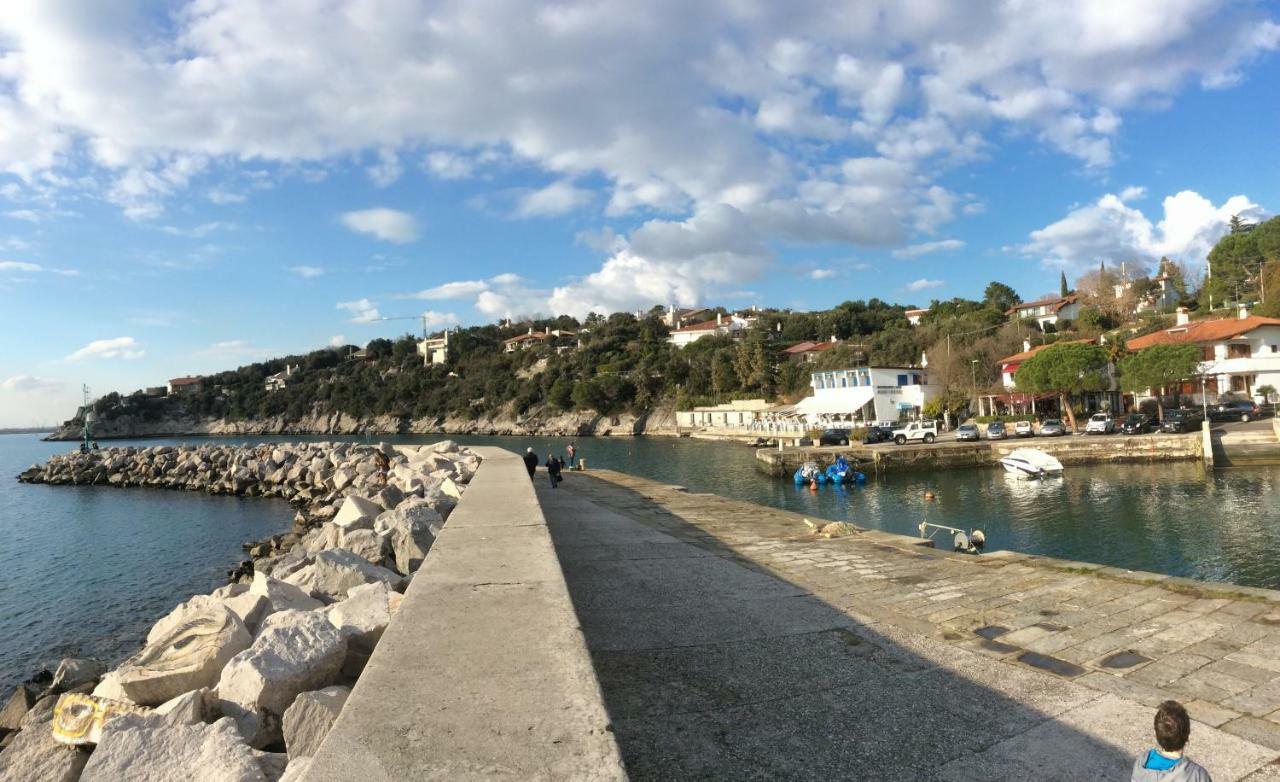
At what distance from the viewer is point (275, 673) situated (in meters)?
4.18

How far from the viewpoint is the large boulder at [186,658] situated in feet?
15.2

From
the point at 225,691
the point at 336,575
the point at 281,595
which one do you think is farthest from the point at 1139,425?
the point at 225,691

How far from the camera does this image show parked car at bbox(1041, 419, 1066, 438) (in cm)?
4403

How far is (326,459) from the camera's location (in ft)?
109

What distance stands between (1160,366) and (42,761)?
53.0m

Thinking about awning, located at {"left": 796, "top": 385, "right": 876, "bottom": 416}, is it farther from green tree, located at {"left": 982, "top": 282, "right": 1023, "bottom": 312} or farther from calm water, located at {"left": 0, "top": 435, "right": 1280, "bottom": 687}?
green tree, located at {"left": 982, "top": 282, "right": 1023, "bottom": 312}

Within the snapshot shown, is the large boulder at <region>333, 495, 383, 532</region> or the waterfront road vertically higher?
the large boulder at <region>333, 495, 383, 532</region>

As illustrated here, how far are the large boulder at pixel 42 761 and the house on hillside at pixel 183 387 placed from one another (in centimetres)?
18160

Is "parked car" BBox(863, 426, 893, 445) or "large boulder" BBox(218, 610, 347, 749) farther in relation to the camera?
"parked car" BBox(863, 426, 893, 445)

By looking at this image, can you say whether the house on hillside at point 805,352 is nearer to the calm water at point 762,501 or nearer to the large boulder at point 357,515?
the calm water at point 762,501

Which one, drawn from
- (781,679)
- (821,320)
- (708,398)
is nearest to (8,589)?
(781,679)

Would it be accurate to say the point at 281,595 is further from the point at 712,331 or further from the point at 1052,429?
the point at 712,331

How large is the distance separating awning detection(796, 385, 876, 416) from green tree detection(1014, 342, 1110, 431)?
46.6 feet

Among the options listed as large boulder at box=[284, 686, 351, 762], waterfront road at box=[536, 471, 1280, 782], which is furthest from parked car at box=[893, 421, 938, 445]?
large boulder at box=[284, 686, 351, 762]
